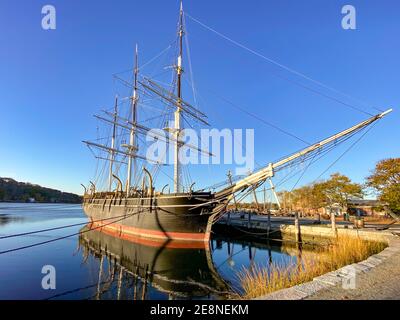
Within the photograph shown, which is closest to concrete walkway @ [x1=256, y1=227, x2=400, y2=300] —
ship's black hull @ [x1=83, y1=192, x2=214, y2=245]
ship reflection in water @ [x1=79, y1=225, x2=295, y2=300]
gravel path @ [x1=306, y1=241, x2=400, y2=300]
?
gravel path @ [x1=306, y1=241, x2=400, y2=300]

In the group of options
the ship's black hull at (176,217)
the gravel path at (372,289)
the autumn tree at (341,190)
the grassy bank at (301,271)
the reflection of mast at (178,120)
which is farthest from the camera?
the autumn tree at (341,190)

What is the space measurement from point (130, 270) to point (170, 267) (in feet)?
7.05

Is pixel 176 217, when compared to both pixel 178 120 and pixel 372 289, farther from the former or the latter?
pixel 372 289

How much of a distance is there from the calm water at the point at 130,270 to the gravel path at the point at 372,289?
17.1 ft

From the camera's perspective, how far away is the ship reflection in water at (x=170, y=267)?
34.6 ft

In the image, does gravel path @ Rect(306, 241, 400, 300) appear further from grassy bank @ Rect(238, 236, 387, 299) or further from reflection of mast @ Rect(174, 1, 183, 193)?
reflection of mast @ Rect(174, 1, 183, 193)

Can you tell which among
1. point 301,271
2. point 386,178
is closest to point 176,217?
point 301,271

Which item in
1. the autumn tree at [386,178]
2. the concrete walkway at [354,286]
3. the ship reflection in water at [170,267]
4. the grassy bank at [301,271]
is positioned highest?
the autumn tree at [386,178]

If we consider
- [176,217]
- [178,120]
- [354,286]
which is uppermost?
[178,120]

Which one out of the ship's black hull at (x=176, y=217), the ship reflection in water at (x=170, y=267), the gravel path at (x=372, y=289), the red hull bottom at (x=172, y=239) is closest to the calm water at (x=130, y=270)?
the ship reflection in water at (x=170, y=267)

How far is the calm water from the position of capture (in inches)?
406

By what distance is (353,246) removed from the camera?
10.6 meters

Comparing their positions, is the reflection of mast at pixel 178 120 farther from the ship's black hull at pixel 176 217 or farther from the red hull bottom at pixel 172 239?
the red hull bottom at pixel 172 239

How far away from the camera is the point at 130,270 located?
1412cm
